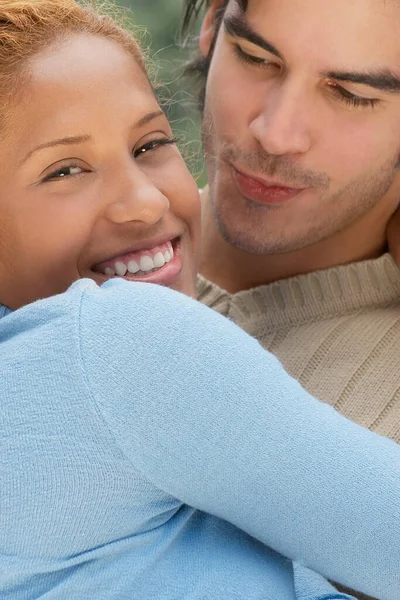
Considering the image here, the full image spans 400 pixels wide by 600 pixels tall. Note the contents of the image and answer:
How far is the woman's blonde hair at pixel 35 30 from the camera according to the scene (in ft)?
4.53

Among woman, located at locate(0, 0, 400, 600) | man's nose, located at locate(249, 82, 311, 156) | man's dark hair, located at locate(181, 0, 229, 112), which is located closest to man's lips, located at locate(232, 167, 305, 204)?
man's nose, located at locate(249, 82, 311, 156)

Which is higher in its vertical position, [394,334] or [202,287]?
[394,334]

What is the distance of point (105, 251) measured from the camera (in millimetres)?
1442

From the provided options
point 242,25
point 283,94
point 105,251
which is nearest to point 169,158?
point 105,251

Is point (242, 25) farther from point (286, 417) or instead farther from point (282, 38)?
point (286, 417)

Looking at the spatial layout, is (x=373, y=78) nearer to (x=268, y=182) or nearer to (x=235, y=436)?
(x=268, y=182)

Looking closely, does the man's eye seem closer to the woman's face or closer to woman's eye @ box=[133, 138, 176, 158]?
woman's eye @ box=[133, 138, 176, 158]

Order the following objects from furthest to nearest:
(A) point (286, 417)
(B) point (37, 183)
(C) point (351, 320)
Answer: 1. (C) point (351, 320)
2. (B) point (37, 183)
3. (A) point (286, 417)

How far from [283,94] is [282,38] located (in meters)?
0.12

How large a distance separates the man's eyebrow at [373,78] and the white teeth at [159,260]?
0.70m

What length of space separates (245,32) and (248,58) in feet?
0.21

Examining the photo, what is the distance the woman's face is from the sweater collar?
0.61m

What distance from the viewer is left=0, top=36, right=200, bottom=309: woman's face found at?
1375mm

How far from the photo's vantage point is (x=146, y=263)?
1501 millimetres
